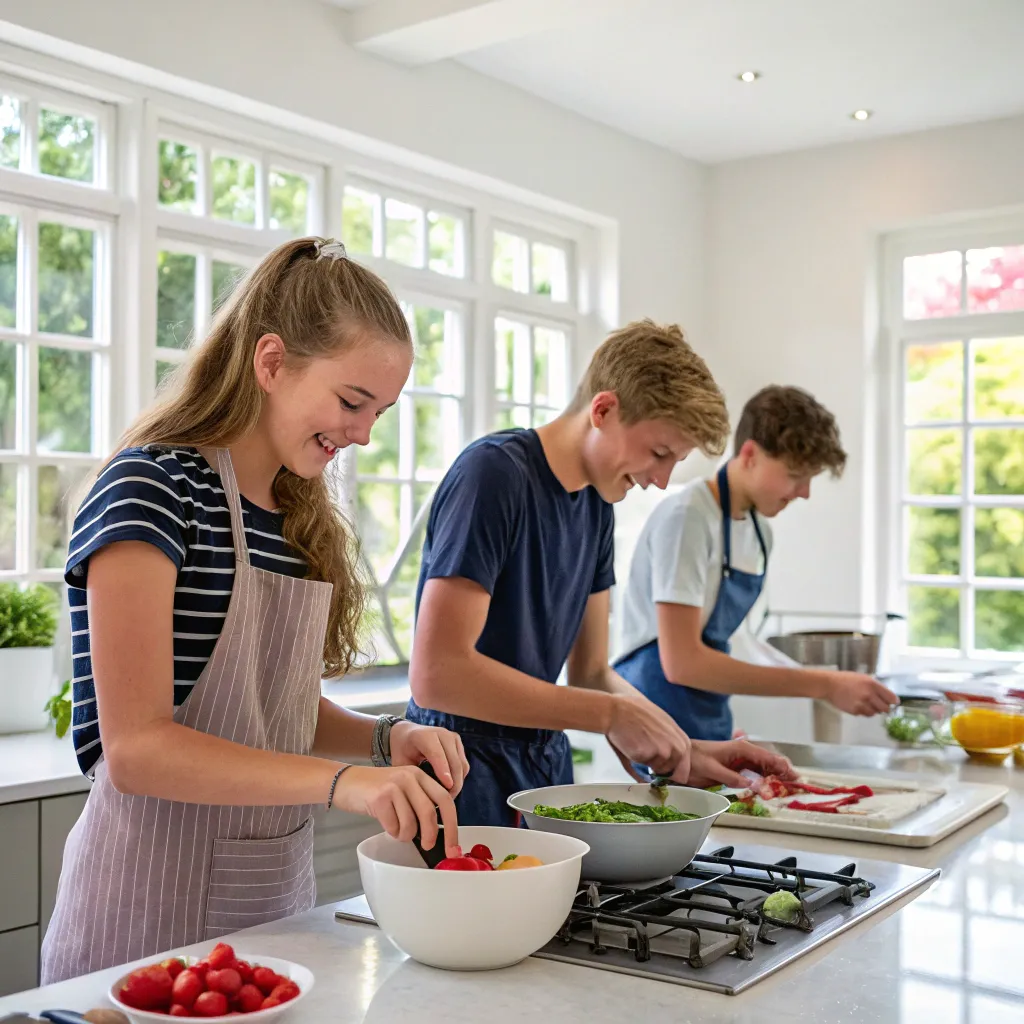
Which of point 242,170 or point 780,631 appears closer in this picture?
point 242,170

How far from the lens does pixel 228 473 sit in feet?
4.51

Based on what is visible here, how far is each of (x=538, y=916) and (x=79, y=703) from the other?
1.80ft

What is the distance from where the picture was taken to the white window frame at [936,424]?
4.89 meters

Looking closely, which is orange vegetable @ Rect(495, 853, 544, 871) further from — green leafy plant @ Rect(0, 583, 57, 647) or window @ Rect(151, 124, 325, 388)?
window @ Rect(151, 124, 325, 388)

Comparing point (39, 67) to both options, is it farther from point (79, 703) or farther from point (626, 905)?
point (626, 905)

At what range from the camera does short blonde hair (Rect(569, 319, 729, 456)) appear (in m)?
1.83

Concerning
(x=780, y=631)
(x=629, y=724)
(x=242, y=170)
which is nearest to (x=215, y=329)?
(x=629, y=724)

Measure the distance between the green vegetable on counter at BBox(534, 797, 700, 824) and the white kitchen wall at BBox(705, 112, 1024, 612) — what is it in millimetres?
3736

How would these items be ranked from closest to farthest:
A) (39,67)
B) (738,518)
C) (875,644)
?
(738,518), (39,67), (875,644)

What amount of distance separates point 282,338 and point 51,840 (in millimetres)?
1349

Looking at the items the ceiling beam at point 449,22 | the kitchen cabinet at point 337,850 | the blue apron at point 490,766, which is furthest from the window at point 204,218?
the blue apron at point 490,766

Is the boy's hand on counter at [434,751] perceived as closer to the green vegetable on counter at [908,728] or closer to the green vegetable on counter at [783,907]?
the green vegetable on counter at [783,907]

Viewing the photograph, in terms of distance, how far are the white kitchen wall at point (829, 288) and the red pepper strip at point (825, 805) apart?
3235 millimetres

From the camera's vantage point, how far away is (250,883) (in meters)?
1.36
